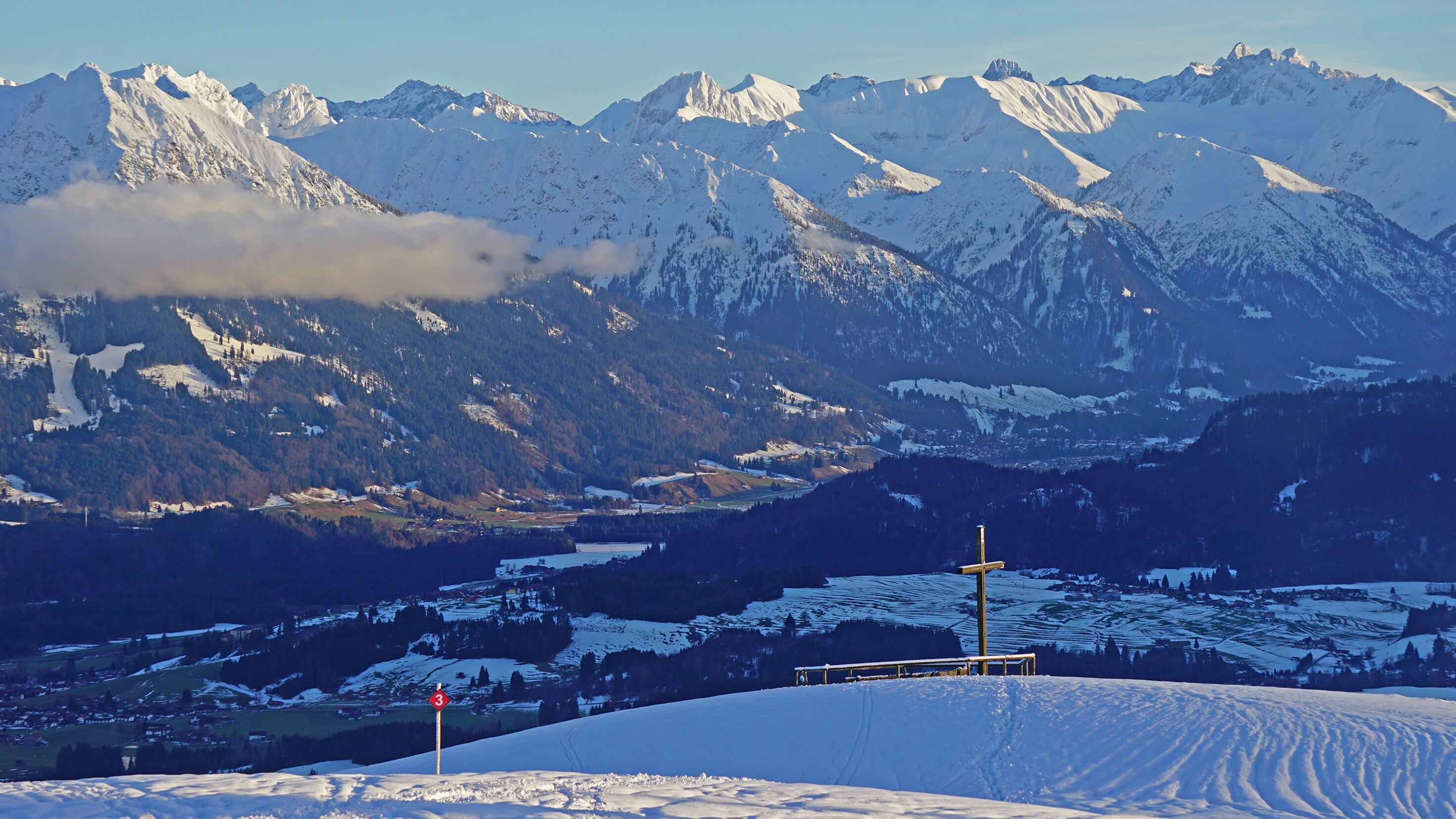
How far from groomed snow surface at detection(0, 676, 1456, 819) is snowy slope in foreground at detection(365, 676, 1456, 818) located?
0.13 metres

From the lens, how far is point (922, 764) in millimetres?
66000

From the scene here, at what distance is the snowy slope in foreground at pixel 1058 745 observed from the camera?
60.8 metres

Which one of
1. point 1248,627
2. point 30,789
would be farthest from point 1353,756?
point 1248,627

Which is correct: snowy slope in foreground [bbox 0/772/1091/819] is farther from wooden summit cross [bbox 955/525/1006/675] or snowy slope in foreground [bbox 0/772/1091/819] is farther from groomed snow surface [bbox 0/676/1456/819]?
wooden summit cross [bbox 955/525/1006/675]

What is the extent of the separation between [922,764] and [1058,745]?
553cm

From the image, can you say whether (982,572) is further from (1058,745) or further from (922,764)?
(922,764)

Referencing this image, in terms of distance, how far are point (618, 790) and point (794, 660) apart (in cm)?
12401

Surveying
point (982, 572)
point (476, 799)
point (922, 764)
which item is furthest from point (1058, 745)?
point (476, 799)

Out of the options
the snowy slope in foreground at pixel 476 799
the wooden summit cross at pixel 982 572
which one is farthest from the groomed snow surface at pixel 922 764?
the wooden summit cross at pixel 982 572

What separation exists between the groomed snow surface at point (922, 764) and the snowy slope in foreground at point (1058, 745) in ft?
0.41

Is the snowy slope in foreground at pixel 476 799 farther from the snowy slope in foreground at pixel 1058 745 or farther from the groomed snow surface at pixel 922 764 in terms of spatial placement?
the snowy slope in foreground at pixel 1058 745

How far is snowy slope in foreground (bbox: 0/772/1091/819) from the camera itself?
168 ft

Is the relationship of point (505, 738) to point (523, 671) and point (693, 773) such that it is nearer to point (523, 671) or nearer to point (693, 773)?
point (693, 773)

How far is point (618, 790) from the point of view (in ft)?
182
